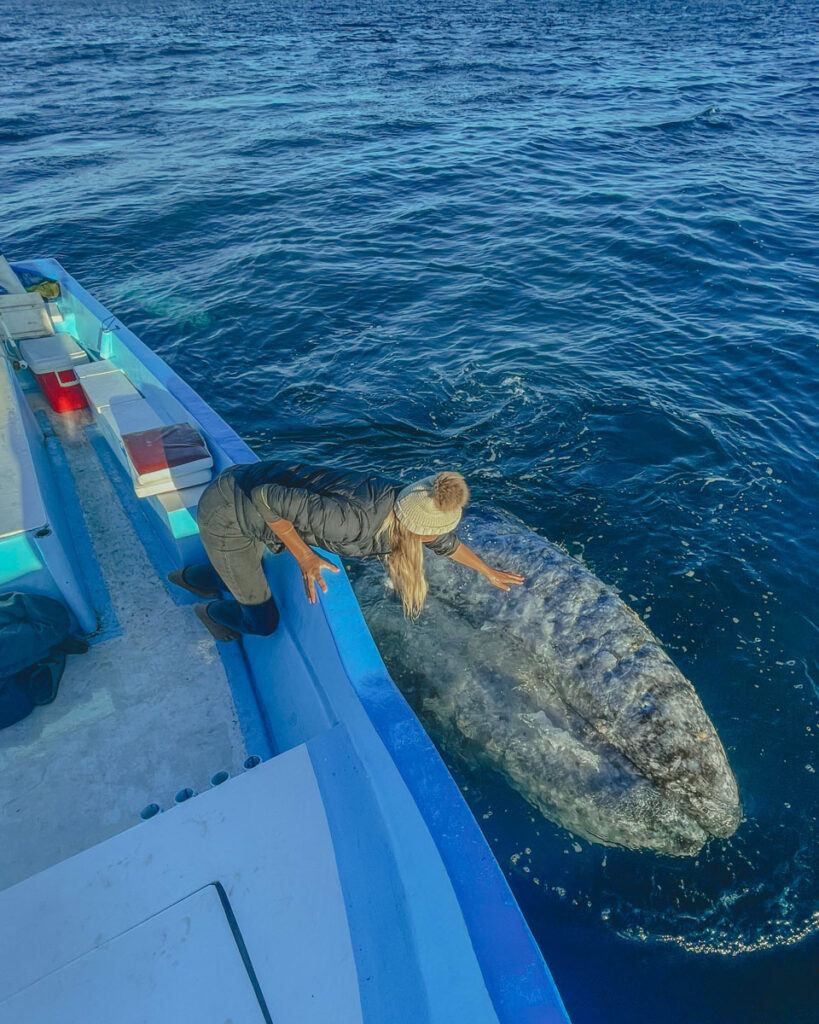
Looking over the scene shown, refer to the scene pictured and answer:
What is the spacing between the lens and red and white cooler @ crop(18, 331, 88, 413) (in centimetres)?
782

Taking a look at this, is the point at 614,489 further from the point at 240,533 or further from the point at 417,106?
the point at 417,106

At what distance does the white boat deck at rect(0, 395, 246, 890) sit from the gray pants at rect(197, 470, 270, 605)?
2.80 ft

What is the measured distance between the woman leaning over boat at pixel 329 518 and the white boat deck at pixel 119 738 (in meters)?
1.10

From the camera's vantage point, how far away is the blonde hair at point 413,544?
375 cm

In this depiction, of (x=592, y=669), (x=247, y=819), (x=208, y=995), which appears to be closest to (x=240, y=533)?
(x=247, y=819)

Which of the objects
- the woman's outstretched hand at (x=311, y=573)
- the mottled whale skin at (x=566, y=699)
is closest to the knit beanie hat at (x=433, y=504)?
the woman's outstretched hand at (x=311, y=573)

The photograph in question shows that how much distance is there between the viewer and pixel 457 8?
190ft

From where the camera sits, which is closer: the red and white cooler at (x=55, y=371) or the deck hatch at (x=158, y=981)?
the deck hatch at (x=158, y=981)

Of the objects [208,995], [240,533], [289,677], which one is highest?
[240,533]

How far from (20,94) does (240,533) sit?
3803 cm

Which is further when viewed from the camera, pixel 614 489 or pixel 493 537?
pixel 614 489

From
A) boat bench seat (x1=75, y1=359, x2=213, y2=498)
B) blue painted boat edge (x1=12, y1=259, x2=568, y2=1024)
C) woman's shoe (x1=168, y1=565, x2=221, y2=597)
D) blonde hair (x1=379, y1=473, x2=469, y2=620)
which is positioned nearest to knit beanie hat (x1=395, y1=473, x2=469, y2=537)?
blonde hair (x1=379, y1=473, x2=469, y2=620)

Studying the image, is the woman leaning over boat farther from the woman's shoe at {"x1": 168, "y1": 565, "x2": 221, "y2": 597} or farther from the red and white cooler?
the red and white cooler

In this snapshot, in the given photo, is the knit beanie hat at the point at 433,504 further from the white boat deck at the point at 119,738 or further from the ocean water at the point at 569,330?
the ocean water at the point at 569,330
